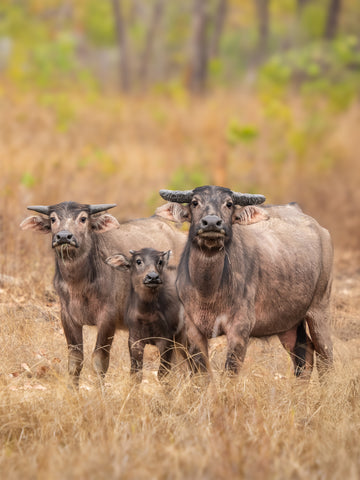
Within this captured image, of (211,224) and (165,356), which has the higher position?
(211,224)

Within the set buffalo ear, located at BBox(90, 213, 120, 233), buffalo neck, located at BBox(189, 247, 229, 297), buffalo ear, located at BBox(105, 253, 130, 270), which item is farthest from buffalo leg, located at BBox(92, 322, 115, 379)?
buffalo neck, located at BBox(189, 247, 229, 297)

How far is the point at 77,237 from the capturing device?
6.76 metres

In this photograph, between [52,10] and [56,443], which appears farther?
[52,10]

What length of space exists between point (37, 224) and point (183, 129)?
1388cm

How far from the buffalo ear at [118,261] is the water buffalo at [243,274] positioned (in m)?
0.72

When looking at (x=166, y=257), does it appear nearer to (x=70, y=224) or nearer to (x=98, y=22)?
(x=70, y=224)

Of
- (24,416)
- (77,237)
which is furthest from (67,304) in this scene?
(24,416)

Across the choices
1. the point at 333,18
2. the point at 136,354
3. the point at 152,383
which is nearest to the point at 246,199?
the point at 136,354

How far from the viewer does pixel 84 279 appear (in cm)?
700

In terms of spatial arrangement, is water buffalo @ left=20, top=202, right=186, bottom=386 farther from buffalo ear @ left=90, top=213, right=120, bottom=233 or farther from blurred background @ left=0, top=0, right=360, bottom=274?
blurred background @ left=0, top=0, right=360, bottom=274

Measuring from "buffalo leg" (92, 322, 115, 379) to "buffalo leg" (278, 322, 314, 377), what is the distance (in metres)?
1.83

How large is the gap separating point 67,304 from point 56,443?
2.05 m

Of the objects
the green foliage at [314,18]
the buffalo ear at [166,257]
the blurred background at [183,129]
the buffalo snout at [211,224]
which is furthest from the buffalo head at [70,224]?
the green foliage at [314,18]

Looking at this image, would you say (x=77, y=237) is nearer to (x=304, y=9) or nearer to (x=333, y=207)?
(x=333, y=207)
